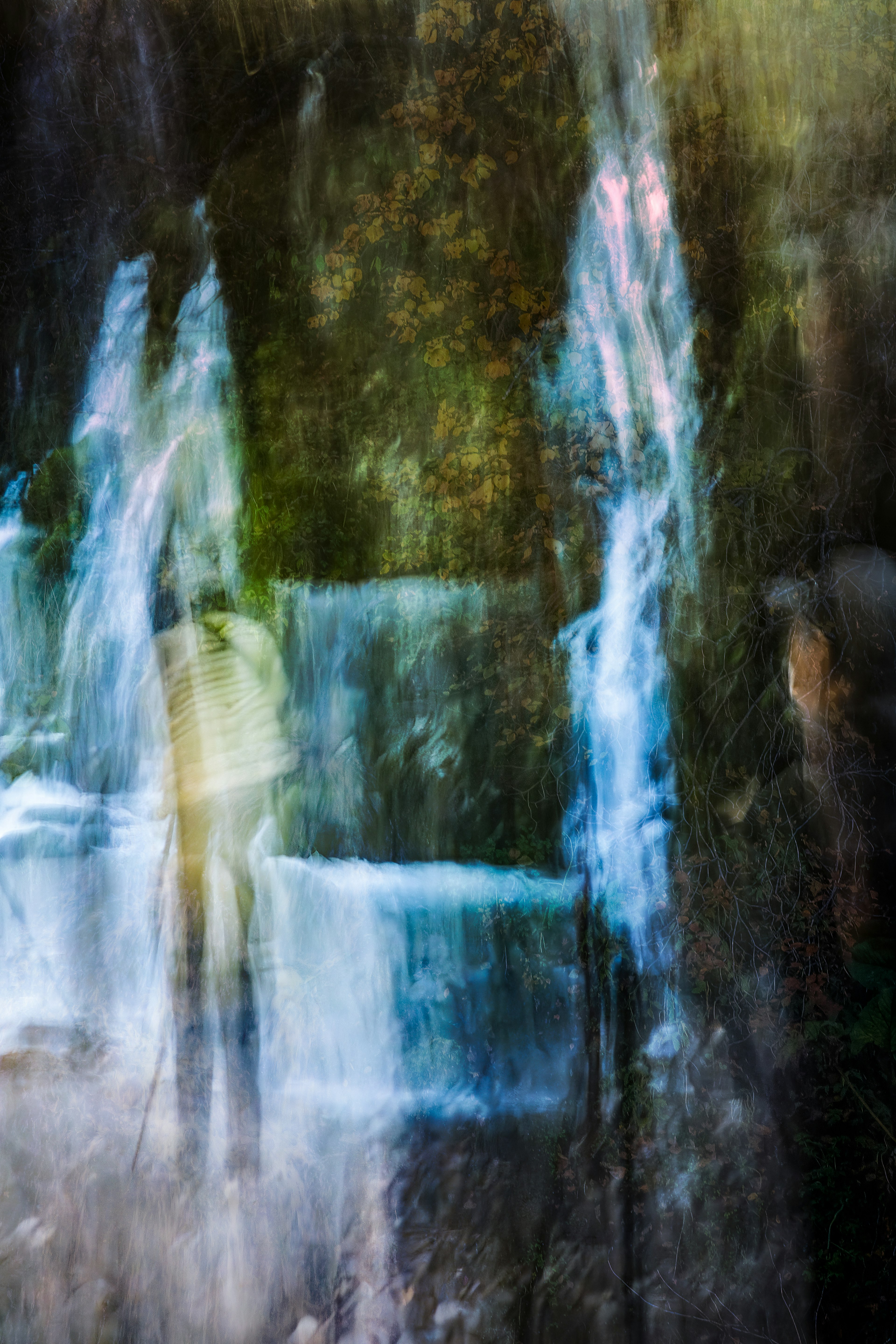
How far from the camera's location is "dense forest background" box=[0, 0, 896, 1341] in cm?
207

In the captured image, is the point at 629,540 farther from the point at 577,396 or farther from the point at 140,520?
the point at 140,520

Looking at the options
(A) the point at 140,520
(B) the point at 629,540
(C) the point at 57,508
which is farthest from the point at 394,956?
(C) the point at 57,508

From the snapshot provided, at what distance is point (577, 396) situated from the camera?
6.95ft

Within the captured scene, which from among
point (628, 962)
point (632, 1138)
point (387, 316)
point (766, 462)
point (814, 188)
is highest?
point (814, 188)

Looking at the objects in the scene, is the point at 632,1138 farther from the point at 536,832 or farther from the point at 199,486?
the point at 199,486

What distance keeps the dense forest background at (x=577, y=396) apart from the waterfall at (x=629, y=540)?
0.04 meters

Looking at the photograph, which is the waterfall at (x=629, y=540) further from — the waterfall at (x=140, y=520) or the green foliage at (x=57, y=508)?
the green foliage at (x=57, y=508)

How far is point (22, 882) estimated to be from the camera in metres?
2.20

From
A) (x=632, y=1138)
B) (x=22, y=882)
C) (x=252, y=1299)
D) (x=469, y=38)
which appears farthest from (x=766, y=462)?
(x=252, y=1299)

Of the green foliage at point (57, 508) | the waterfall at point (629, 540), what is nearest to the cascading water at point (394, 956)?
the waterfall at point (629, 540)

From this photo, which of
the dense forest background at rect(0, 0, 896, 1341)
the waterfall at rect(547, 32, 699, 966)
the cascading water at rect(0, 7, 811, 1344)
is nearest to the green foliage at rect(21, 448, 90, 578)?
the cascading water at rect(0, 7, 811, 1344)

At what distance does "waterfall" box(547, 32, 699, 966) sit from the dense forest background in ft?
0.13

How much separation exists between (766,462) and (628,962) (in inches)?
54.3

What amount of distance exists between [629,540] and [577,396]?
410 mm
